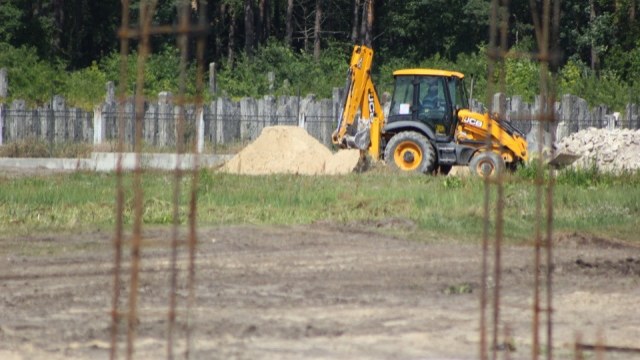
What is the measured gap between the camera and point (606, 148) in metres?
27.5

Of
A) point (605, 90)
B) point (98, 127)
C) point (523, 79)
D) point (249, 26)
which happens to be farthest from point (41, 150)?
point (249, 26)

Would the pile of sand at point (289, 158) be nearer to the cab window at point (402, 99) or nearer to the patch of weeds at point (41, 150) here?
the cab window at point (402, 99)

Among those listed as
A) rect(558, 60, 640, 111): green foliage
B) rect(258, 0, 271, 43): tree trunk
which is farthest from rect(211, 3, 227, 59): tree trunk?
rect(558, 60, 640, 111): green foliage

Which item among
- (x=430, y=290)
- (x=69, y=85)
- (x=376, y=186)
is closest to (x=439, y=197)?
(x=376, y=186)

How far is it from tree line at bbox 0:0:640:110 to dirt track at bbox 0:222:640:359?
1041 inches

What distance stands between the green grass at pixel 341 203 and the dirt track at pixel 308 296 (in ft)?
3.67

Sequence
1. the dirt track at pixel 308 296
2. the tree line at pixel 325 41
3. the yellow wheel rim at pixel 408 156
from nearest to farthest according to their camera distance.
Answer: the dirt track at pixel 308 296 < the yellow wheel rim at pixel 408 156 < the tree line at pixel 325 41

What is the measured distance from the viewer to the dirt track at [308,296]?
33.7 ft

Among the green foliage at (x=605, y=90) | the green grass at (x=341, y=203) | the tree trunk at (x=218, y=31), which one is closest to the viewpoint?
the green grass at (x=341, y=203)

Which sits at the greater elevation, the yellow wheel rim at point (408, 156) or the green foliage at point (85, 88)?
the green foliage at point (85, 88)

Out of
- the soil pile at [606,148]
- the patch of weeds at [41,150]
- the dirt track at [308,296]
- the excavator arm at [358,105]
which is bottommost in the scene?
the dirt track at [308,296]

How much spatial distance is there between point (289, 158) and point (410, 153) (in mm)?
2538

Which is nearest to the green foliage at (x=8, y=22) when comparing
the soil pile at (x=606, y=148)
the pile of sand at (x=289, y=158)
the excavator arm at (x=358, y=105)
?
the excavator arm at (x=358, y=105)

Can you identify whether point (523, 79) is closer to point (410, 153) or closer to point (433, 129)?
point (433, 129)
